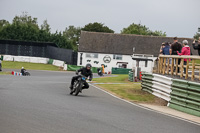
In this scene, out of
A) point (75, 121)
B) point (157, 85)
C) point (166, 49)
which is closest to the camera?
point (75, 121)

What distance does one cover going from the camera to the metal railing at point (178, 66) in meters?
17.2

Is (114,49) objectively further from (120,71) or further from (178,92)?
(178,92)

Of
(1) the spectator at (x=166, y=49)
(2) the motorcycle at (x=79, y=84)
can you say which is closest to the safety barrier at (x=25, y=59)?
(1) the spectator at (x=166, y=49)

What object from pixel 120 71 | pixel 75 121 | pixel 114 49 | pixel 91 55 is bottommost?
pixel 75 121

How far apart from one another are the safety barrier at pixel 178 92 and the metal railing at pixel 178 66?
2.67 ft

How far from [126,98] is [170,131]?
30.3 feet

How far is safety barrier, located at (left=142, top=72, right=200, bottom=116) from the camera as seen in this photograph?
48.4 feet

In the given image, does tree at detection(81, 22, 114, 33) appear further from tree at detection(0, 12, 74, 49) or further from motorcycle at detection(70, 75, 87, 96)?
motorcycle at detection(70, 75, 87, 96)

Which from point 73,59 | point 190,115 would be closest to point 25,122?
point 190,115

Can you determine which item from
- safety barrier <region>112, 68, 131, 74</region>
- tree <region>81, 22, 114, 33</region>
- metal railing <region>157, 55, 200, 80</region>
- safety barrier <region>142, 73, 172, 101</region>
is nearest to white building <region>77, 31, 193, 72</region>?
safety barrier <region>112, 68, 131, 74</region>

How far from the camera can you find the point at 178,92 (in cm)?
1642

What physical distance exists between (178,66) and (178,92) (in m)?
2.98

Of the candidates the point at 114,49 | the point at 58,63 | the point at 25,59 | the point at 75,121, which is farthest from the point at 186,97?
the point at 114,49

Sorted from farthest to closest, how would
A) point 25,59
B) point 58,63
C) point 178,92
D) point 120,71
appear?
1. point 25,59
2. point 58,63
3. point 120,71
4. point 178,92
